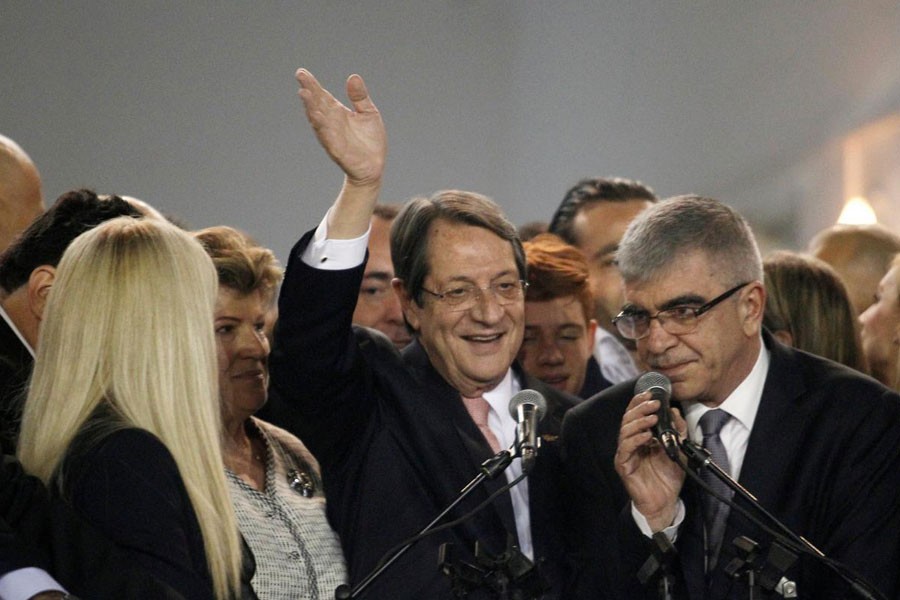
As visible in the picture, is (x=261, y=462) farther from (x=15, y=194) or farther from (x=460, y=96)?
(x=460, y=96)

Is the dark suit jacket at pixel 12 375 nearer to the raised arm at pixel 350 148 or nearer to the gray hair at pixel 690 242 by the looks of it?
the raised arm at pixel 350 148

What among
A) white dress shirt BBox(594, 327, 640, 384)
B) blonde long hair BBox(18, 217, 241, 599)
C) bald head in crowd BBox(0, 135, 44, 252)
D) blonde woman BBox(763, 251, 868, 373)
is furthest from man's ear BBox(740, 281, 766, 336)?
bald head in crowd BBox(0, 135, 44, 252)

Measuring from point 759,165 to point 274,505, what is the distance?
4.68 meters

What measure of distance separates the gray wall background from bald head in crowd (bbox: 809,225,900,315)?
1914 mm

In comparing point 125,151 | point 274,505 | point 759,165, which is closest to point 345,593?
point 274,505

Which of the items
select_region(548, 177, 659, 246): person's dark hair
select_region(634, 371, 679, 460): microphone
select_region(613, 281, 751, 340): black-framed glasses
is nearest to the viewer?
select_region(634, 371, 679, 460): microphone

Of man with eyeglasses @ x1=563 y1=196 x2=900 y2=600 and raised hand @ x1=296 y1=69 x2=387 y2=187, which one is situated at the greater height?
raised hand @ x1=296 y1=69 x2=387 y2=187

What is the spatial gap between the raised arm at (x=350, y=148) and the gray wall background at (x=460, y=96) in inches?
146

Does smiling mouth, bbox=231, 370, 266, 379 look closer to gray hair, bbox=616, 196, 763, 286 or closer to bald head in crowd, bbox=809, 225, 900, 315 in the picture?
gray hair, bbox=616, 196, 763, 286

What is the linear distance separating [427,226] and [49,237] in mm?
868

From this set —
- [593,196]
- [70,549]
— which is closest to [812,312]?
[593,196]

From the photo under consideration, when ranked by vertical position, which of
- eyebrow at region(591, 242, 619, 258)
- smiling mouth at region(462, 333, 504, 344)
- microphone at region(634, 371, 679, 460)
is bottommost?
eyebrow at region(591, 242, 619, 258)

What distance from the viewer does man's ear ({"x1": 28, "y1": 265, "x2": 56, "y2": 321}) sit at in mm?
3094

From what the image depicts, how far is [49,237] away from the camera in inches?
124
